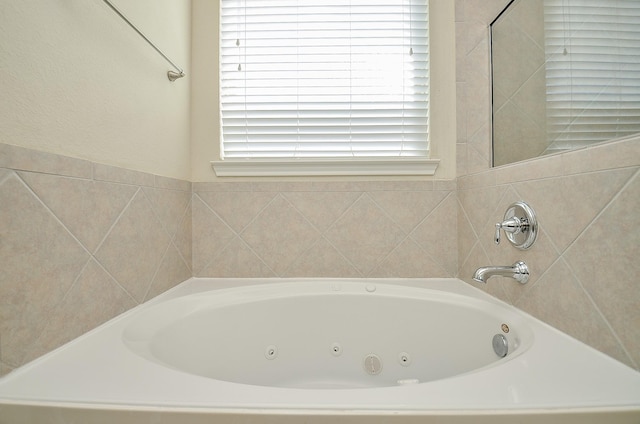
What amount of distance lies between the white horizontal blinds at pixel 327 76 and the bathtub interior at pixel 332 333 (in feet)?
2.14

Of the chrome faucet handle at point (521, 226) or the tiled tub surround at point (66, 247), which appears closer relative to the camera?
the tiled tub surround at point (66, 247)

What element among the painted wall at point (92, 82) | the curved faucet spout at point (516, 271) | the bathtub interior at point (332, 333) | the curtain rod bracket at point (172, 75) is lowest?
the bathtub interior at point (332, 333)

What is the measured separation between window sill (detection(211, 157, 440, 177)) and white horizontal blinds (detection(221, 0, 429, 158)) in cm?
7

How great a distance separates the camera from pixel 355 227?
126 centimetres

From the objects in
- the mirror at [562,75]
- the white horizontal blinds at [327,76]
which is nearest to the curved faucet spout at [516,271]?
the mirror at [562,75]

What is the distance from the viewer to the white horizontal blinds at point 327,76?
1.28 m

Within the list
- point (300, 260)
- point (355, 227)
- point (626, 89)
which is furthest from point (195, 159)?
point (626, 89)

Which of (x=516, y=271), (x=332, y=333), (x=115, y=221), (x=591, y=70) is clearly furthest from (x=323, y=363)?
(x=591, y=70)

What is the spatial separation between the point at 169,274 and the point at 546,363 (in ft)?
3.87

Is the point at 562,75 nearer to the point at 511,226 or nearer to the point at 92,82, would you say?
the point at 511,226

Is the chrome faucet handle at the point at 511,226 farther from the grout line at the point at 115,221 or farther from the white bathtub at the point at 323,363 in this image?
the grout line at the point at 115,221

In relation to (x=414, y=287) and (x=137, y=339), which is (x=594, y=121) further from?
(x=137, y=339)

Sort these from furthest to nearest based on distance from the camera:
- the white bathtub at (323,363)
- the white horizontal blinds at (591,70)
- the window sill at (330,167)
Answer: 1. the window sill at (330,167)
2. the white horizontal blinds at (591,70)
3. the white bathtub at (323,363)

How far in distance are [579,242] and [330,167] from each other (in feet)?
2.88
